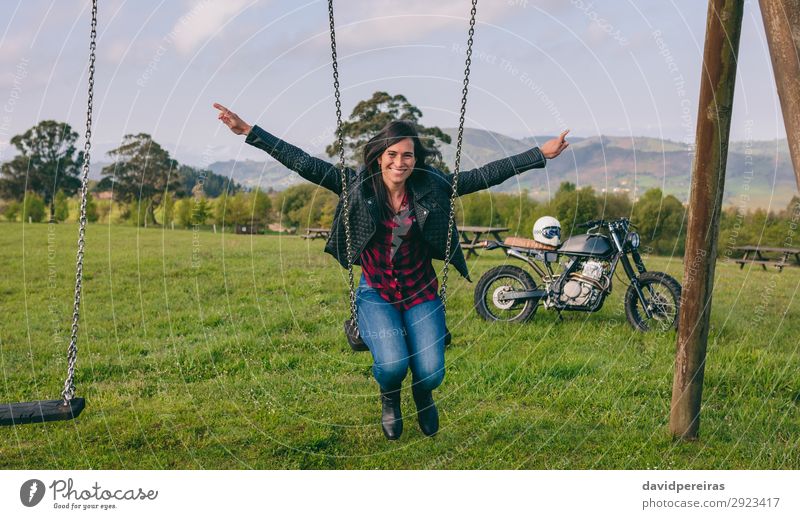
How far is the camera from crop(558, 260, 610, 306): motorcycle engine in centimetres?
781

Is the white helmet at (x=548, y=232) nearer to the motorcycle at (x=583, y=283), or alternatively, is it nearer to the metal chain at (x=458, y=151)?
the motorcycle at (x=583, y=283)

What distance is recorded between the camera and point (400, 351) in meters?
4.25

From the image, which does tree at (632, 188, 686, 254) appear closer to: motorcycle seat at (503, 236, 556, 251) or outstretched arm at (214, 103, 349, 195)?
motorcycle seat at (503, 236, 556, 251)

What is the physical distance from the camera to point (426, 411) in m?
4.57

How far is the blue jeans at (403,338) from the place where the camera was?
4250 mm

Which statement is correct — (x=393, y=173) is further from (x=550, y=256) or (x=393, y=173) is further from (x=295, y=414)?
(x=550, y=256)

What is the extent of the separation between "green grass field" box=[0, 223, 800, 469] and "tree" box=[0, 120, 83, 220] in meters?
3.72

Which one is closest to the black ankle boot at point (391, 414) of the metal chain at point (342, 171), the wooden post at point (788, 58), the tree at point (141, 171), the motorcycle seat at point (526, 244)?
the metal chain at point (342, 171)

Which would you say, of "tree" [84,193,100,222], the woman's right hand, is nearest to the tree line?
"tree" [84,193,100,222]

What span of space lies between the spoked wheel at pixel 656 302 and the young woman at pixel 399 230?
366cm

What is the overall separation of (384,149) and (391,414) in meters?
1.63

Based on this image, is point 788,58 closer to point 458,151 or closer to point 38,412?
point 458,151
